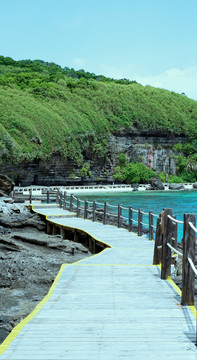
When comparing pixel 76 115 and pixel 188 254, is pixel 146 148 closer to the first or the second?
pixel 76 115

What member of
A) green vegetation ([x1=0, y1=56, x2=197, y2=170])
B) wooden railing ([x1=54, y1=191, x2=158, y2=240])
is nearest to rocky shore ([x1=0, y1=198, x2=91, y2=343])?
wooden railing ([x1=54, y1=191, x2=158, y2=240])

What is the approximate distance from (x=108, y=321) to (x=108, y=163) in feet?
242

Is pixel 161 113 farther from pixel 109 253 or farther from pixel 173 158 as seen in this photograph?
pixel 109 253

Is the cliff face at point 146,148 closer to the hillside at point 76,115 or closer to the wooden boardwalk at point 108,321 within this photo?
the hillside at point 76,115

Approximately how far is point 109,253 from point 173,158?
76.8 m

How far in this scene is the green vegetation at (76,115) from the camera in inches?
2557

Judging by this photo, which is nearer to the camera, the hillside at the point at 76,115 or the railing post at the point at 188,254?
the railing post at the point at 188,254

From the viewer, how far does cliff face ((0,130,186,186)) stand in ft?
212

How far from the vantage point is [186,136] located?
3563 inches

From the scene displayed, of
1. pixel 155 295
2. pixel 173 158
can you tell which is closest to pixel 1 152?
pixel 173 158

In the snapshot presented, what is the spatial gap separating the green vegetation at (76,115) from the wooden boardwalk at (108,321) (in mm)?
52184

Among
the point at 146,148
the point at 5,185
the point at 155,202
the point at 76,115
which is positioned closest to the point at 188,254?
the point at 5,185

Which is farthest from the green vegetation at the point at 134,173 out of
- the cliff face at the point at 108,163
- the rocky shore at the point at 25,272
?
the rocky shore at the point at 25,272

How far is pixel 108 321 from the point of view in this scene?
194 inches
